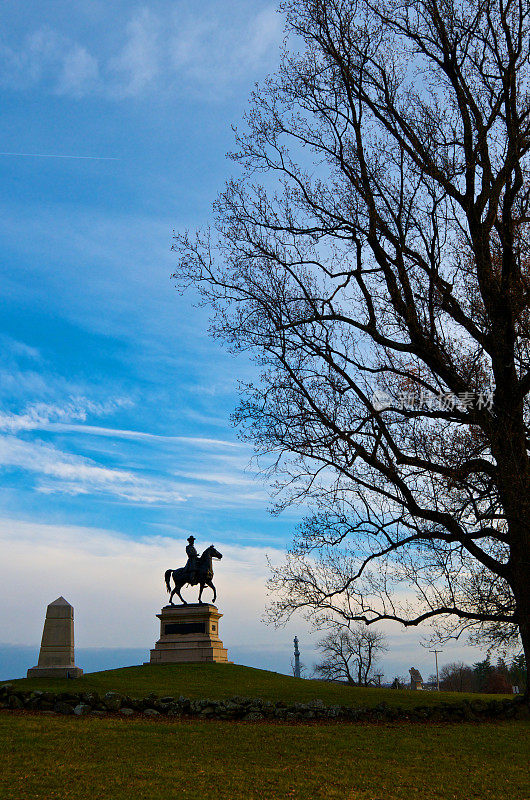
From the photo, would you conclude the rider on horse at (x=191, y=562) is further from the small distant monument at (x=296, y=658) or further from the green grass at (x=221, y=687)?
the small distant monument at (x=296, y=658)

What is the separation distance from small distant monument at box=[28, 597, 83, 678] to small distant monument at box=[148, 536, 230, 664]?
6.78 m

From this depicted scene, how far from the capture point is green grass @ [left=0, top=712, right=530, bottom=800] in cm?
857

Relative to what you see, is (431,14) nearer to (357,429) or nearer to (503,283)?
(503,283)

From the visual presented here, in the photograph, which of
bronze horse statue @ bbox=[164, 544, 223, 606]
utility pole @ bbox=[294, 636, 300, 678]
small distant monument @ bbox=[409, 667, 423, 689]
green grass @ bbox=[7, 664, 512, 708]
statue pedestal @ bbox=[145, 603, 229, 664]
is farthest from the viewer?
utility pole @ bbox=[294, 636, 300, 678]

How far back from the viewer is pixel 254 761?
1010cm

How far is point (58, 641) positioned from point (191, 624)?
7.99m

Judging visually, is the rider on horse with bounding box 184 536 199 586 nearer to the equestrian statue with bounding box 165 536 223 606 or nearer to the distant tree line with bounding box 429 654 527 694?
the equestrian statue with bounding box 165 536 223 606

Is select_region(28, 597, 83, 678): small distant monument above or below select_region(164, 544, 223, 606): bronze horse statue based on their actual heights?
below

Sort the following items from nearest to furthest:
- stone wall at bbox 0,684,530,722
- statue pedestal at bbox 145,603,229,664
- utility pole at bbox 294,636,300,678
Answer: stone wall at bbox 0,684,530,722, statue pedestal at bbox 145,603,229,664, utility pole at bbox 294,636,300,678

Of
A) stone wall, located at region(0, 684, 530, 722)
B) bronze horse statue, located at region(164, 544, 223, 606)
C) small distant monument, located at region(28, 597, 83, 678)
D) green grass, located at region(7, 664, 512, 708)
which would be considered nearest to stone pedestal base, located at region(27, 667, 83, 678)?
small distant monument, located at region(28, 597, 83, 678)

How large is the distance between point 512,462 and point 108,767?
885cm

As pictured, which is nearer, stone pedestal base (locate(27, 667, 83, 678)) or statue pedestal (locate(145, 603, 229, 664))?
stone pedestal base (locate(27, 667, 83, 678))

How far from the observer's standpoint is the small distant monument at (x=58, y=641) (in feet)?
67.5

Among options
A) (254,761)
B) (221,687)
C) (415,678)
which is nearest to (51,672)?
(221,687)
